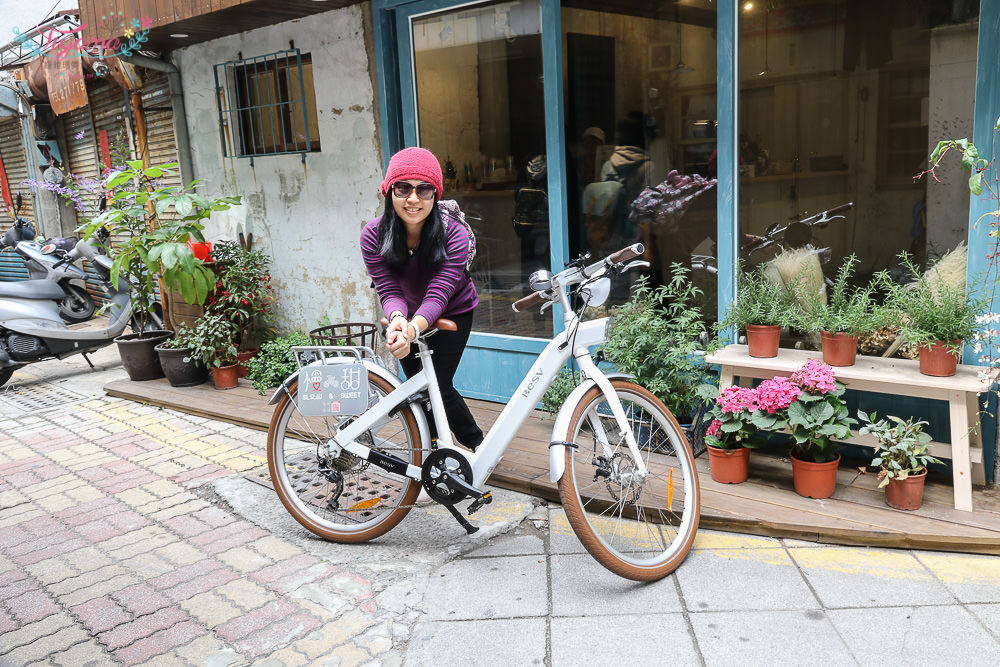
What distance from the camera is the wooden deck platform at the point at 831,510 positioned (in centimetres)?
329

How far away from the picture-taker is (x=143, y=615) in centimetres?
315

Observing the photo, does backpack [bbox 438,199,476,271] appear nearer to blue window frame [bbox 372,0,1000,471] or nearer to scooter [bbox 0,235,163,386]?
blue window frame [bbox 372,0,1000,471]

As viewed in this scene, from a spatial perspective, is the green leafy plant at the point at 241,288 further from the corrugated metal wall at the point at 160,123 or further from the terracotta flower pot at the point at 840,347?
the terracotta flower pot at the point at 840,347

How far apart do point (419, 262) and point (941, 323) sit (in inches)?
93.1

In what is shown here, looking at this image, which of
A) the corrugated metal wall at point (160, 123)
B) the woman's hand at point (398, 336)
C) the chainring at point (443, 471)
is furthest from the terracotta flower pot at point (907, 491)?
the corrugated metal wall at point (160, 123)

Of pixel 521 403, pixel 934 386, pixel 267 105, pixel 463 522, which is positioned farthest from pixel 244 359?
pixel 934 386

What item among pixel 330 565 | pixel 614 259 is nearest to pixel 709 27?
pixel 614 259

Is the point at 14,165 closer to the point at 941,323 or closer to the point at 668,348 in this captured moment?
the point at 668,348

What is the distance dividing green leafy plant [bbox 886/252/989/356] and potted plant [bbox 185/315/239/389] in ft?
16.4

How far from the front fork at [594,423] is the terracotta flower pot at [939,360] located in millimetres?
1417

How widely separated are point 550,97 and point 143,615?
3659mm

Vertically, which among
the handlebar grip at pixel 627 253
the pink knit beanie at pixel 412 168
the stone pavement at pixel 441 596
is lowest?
the stone pavement at pixel 441 596

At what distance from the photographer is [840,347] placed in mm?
3752

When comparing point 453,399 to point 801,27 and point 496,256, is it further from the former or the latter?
point 801,27
